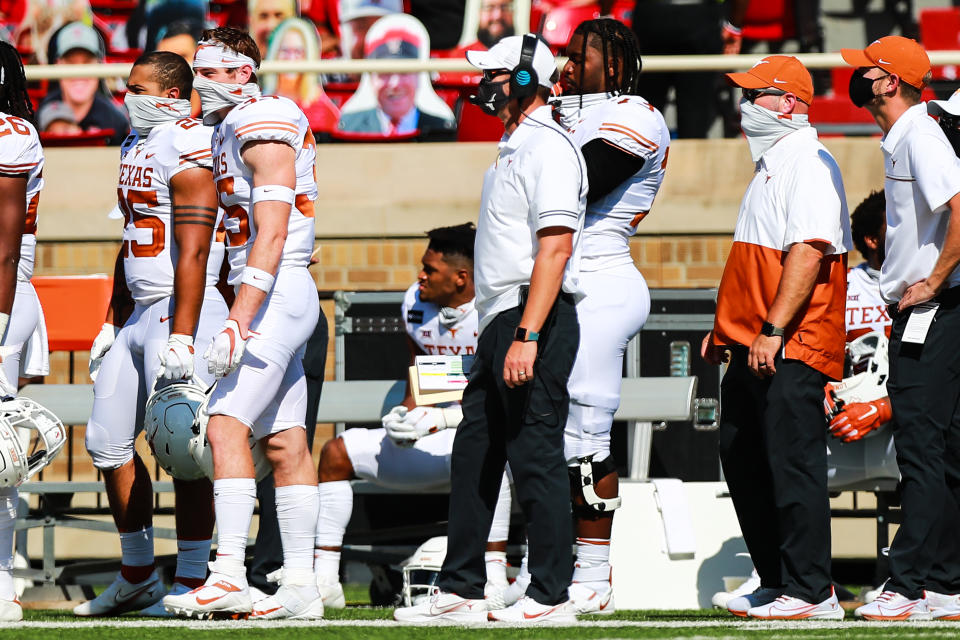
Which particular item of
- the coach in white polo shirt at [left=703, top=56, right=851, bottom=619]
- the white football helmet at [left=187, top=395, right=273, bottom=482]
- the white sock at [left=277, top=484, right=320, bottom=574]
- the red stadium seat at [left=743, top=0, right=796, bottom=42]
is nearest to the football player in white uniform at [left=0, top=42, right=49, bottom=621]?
the white football helmet at [left=187, top=395, right=273, bottom=482]

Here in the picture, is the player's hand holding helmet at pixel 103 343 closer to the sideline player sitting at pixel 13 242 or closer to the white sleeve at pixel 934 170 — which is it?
the sideline player sitting at pixel 13 242

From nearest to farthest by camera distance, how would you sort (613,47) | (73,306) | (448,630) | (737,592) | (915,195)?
(448,630)
(915,195)
(613,47)
(737,592)
(73,306)

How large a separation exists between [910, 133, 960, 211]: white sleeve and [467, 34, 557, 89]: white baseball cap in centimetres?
Answer: 124

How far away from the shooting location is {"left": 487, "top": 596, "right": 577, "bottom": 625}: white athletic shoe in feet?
15.7

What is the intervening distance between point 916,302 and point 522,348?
1407 mm

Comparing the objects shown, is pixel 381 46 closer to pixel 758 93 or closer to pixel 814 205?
pixel 758 93

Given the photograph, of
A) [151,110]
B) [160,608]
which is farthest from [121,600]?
[151,110]

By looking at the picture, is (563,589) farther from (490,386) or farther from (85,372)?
(85,372)

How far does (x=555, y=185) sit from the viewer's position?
4934 mm

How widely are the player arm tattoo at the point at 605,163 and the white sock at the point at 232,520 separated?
1.52 metres

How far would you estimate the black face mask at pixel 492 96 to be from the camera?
514 centimetres

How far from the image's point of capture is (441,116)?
30.9 feet

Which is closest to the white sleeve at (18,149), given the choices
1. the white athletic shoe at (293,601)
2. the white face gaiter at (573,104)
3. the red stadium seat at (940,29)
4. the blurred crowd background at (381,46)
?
the white athletic shoe at (293,601)

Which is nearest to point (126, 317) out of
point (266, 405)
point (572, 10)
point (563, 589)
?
point (266, 405)
